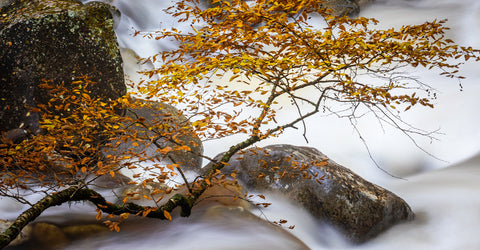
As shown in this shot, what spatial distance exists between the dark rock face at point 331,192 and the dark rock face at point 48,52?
9.48ft

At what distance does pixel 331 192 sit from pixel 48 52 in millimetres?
4294

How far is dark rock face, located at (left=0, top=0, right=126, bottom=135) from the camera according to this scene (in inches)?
185

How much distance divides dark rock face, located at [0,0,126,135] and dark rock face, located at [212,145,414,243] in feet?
9.48

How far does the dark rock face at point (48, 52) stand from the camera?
4.70 m

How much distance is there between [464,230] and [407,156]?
2.81 m

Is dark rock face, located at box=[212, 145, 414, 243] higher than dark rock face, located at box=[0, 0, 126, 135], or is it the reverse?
dark rock face, located at box=[0, 0, 126, 135]

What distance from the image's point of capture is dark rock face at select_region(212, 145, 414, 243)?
→ 12.4 ft

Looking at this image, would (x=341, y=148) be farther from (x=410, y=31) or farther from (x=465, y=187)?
(x=410, y=31)

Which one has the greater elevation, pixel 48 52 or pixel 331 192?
pixel 48 52

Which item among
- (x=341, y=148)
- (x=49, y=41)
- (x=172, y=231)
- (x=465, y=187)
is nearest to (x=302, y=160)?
(x=172, y=231)

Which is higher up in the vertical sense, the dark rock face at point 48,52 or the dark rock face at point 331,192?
the dark rock face at point 48,52

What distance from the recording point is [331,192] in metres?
3.87

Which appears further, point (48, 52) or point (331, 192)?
point (48, 52)

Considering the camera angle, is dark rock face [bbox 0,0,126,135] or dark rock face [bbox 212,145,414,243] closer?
dark rock face [bbox 212,145,414,243]
